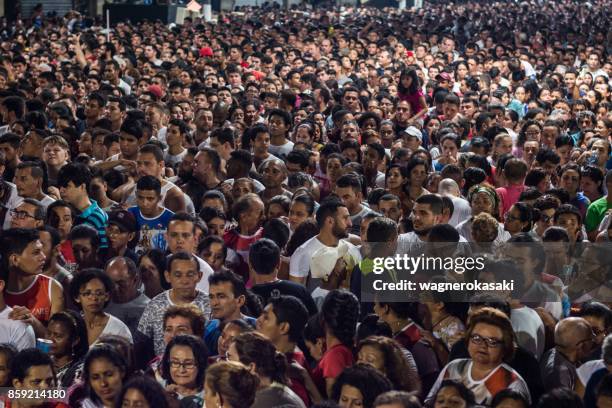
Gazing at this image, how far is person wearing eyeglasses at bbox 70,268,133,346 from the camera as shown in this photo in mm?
6426

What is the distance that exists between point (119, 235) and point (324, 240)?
1.37 meters

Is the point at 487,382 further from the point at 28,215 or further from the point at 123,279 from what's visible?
the point at 28,215

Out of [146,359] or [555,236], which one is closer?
[146,359]

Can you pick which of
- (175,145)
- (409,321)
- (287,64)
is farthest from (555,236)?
(287,64)

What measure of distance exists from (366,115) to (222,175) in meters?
3.24

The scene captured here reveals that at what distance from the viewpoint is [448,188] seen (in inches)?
348

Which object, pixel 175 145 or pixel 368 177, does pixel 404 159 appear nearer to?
pixel 368 177

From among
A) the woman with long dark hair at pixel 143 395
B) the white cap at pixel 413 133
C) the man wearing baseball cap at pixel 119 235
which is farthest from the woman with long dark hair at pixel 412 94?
the woman with long dark hair at pixel 143 395

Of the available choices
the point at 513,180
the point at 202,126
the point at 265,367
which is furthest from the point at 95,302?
the point at 202,126

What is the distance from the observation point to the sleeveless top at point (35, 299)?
6.74 m

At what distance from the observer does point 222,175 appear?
32.7ft

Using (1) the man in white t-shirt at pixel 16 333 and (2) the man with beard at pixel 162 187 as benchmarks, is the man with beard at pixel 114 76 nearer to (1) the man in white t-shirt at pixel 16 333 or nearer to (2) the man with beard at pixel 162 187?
(2) the man with beard at pixel 162 187

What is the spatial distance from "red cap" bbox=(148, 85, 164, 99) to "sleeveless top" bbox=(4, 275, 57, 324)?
27.8 ft
